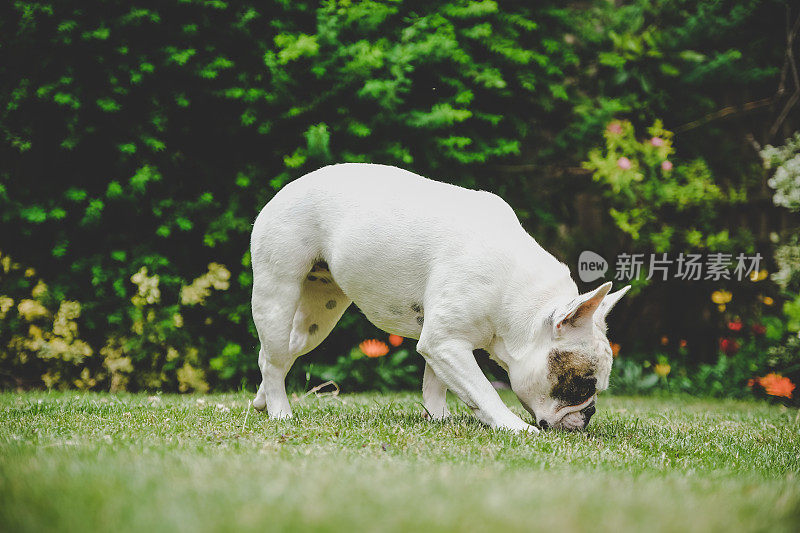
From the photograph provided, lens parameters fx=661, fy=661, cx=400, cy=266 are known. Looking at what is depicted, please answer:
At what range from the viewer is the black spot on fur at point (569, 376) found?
10.6ft

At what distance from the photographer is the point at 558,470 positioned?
8.02ft

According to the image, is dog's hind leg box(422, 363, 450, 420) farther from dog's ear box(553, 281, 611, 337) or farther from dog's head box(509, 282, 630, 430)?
dog's ear box(553, 281, 611, 337)

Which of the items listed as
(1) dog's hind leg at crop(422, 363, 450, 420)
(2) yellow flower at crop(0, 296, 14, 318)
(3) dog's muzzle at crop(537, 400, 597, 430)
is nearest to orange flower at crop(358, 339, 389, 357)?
(1) dog's hind leg at crop(422, 363, 450, 420)

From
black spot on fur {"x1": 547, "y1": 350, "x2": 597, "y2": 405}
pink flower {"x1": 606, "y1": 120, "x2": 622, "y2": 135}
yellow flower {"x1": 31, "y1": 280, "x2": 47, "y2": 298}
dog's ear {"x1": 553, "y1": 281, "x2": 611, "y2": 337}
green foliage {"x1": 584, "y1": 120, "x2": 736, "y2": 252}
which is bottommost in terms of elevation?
yellow flower {"x1": 31, "y1": 280, "x2": 47, "y2": 298}

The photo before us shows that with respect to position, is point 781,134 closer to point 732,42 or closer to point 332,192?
point 732,42

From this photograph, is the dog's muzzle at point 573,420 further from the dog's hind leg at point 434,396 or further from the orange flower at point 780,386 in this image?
the orange flower at point 780,386

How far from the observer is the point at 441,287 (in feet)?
11.0

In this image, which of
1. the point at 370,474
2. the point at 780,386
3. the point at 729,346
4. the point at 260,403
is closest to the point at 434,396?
the point at 260,403

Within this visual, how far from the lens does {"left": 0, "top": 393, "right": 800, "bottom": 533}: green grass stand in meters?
1.60

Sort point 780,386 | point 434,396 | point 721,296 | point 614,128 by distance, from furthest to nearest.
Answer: point 721,296 < point 614,128 < point 780,386 < point 434,396

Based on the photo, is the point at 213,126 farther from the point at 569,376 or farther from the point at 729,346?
the point at 729,346

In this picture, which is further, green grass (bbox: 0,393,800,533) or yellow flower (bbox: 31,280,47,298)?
yellow flower (bbox: 31,280,47,298)

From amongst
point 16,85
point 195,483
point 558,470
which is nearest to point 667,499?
point 558,470

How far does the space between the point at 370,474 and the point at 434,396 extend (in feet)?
5.95
